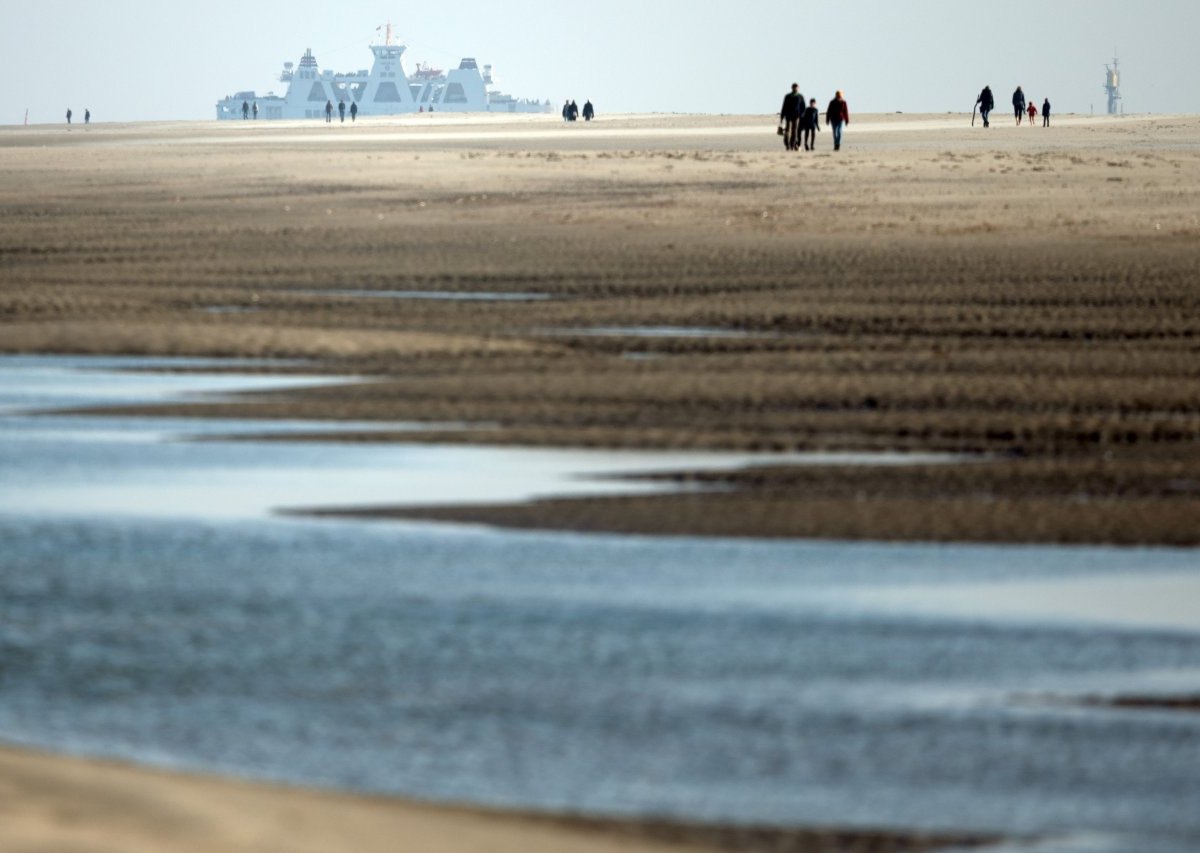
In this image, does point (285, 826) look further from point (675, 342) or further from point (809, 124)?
point (809, 124)

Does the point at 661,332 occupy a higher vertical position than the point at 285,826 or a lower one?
lower

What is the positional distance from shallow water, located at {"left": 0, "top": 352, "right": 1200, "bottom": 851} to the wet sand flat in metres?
0.58

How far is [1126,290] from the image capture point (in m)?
12.9

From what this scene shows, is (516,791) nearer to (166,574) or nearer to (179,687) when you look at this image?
(179,687)

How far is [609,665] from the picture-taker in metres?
4.69

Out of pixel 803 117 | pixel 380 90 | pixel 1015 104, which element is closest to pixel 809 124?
pixel 803 117

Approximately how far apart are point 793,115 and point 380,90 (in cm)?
15589

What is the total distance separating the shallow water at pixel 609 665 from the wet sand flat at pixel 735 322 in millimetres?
580

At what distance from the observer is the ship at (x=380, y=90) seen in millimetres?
192125

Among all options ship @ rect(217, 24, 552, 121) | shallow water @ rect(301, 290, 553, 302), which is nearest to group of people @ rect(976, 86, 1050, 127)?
shallow water @ rect(301, 290, 553, 302)

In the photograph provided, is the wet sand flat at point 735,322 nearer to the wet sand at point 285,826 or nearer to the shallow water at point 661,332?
the shallow water at point 661,332

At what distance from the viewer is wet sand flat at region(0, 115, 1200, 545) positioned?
677 centimetres

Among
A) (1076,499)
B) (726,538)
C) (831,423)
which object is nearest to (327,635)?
(726,538)

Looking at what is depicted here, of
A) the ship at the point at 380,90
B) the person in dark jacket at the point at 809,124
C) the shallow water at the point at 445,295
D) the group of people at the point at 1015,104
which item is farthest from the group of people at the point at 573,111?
the ship at the point at 380,90
